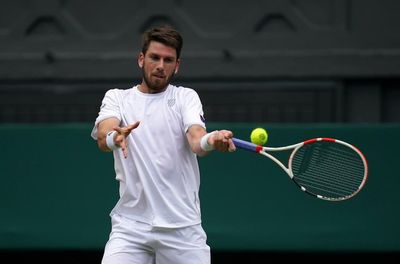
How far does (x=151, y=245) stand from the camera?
6074 mm

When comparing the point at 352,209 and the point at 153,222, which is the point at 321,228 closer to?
the point at 352,209

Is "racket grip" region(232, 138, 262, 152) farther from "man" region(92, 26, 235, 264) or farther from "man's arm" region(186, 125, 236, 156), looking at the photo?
"man" region(92, 26, 235, 264)

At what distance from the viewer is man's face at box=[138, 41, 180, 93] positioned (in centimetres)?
611

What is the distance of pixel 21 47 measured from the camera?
38.3 ft

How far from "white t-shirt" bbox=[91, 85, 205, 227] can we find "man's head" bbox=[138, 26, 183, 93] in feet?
0.28

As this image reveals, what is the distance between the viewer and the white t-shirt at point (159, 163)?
6.06m

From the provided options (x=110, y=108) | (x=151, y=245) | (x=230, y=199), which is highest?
(x=110, y=108)

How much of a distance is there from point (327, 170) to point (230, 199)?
278 centimetres

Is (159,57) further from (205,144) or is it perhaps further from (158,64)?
(205,144)

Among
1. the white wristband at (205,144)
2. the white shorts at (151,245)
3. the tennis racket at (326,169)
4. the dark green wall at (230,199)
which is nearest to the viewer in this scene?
the white wristband at (205,144)

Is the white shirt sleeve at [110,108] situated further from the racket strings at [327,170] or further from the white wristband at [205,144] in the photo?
the racket strings at [327,170]

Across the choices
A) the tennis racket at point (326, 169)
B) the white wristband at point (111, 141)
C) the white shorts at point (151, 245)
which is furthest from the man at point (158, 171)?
the tennis racket at point (326, 169)

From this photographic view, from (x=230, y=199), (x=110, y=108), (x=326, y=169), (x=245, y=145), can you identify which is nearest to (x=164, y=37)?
(x=110, y=108)

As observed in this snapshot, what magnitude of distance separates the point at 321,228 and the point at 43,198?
242cm
